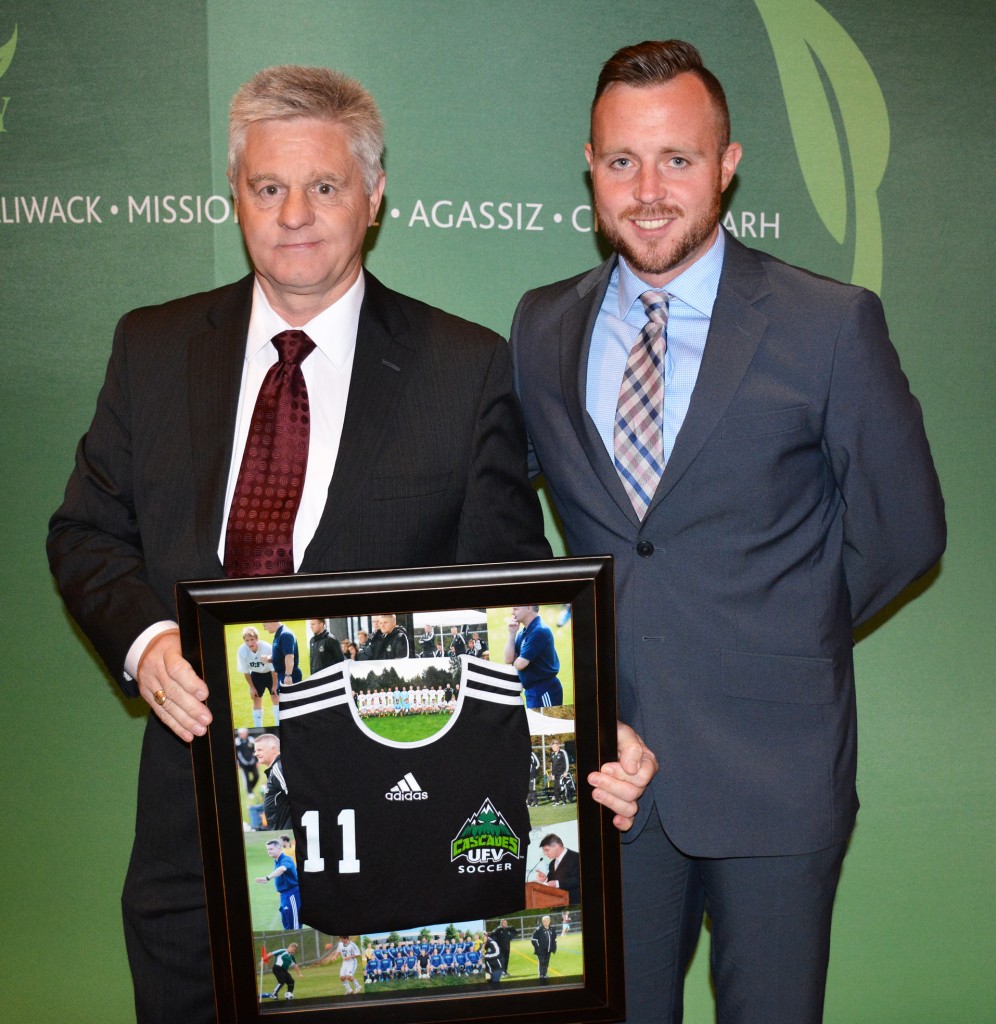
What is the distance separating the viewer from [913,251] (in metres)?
2.94

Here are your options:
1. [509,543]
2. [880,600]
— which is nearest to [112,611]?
[509,543]

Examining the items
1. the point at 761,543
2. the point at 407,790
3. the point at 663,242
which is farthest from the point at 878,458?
the point at 407,790

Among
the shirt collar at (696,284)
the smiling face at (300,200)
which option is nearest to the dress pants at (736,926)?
the shirt collar at (696,284)

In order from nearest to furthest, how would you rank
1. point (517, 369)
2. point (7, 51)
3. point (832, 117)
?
point (517, 369)
point (7, 51)
point (832, 117)

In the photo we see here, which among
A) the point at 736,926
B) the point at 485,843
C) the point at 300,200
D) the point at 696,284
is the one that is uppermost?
the point at 300,200

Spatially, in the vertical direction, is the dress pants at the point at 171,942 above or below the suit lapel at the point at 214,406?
below

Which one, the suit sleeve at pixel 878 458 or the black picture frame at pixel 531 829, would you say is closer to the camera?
the black picture frame at pixel 531 829

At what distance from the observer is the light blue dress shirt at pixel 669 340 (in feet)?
6.64

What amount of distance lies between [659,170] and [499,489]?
632mm

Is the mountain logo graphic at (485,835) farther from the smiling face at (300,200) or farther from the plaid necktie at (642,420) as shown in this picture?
the smiling face at (300,200)

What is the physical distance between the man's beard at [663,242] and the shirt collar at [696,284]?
4 centimetres

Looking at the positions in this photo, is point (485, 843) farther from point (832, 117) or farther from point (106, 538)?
point (832, 117)

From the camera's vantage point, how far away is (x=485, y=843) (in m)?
1.69

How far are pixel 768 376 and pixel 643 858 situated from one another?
93cm
